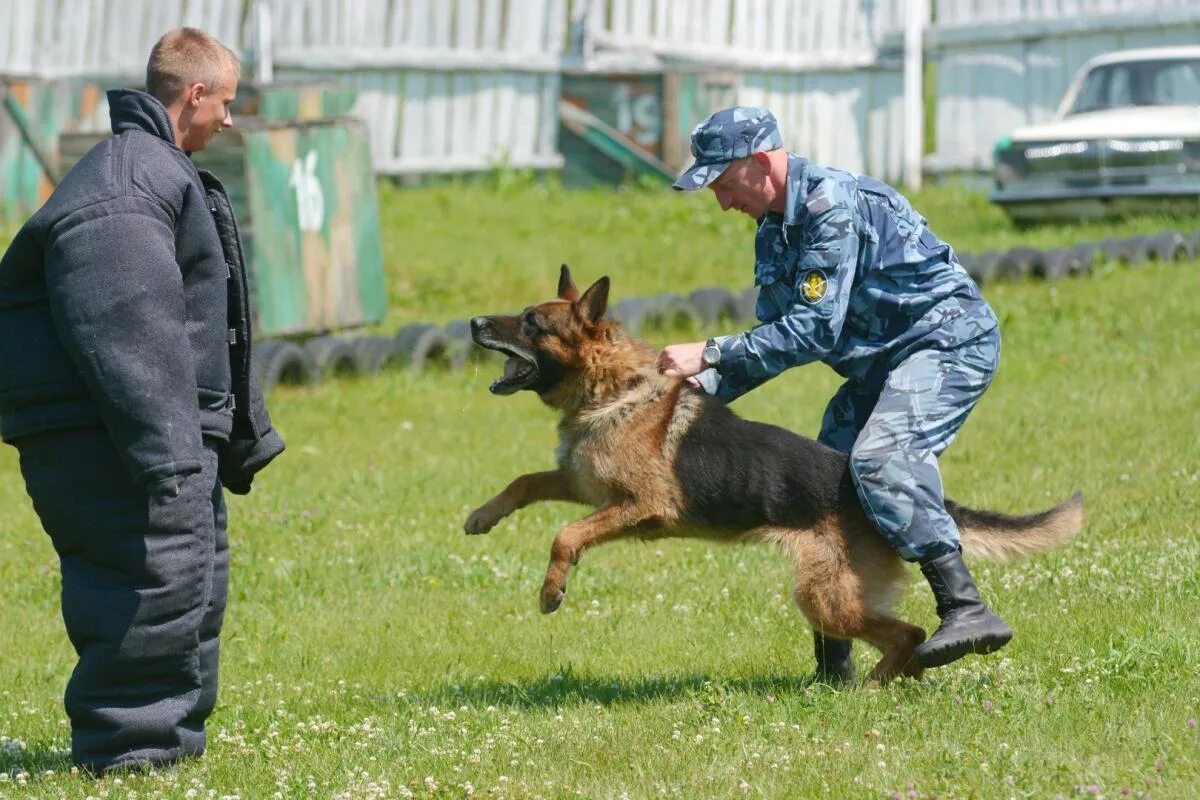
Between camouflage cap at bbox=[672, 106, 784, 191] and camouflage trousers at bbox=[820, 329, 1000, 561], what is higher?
camouflage cap at bbox=[672, 106, 784, 191]

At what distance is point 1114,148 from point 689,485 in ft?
41.4

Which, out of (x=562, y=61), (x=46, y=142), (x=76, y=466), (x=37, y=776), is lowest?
(x=37, y=776)

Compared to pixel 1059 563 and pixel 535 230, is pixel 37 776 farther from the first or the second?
pixel 535 230

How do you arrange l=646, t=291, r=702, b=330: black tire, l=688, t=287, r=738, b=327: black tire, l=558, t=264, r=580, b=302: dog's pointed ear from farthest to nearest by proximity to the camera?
l=688, t=287, r=738, b=327: black tire < l=646, t=291, r=702, b=330: black tire < l=558, t=264, r=580, b=302: dog's pointed ear

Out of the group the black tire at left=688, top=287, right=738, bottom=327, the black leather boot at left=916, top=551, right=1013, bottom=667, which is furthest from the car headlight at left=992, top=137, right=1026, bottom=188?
the black leather boot at left=916, top=551, right=1013, bottom=667

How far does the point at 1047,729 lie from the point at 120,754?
2923 mm

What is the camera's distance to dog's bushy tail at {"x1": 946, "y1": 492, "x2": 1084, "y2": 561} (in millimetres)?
6000

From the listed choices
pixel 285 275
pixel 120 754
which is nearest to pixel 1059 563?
pixel 120 754

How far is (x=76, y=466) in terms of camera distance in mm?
5027

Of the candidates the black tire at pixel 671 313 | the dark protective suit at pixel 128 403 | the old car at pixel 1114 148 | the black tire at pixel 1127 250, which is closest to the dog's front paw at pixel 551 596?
the dark protective suit at pixel 128 403

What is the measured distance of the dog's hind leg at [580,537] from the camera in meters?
5.99

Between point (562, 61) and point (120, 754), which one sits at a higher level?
point (562, 61)

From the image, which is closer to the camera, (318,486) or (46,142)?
(318,486)

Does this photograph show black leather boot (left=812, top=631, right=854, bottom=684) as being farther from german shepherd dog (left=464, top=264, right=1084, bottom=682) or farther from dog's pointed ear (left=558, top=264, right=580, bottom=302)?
dog's pointed ear (left=558, top=264, right=580, bottom=302)
